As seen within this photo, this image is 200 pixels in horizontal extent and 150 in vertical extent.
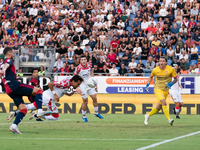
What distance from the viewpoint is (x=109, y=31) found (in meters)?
26.0

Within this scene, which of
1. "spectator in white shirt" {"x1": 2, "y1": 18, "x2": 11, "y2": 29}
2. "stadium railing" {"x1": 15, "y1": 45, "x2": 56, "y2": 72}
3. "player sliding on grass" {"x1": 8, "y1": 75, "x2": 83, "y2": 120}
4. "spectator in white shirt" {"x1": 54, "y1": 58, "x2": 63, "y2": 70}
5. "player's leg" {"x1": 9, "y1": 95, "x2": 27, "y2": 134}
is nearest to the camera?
"player's leg" {"x1": 9, "y1": 95, "x2": 27, "y2": 134}

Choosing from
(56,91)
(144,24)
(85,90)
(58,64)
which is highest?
(144,24)

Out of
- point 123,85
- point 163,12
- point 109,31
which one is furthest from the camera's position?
point 163,12

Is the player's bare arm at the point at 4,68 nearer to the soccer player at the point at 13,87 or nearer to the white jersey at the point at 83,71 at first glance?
the soccer player at the point at 13,87

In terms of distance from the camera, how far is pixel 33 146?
26.1 feet

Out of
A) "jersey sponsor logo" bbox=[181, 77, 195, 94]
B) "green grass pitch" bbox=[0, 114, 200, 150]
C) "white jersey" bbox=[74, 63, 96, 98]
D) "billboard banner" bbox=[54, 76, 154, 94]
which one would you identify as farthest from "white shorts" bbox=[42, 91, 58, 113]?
"jersey sponsor logo" bbox=[181, 77, 195, 94]

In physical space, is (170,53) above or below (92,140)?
above

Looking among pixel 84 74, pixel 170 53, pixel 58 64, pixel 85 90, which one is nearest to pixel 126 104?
pixel 85 90

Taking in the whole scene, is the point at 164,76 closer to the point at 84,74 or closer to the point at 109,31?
the point at 84,74

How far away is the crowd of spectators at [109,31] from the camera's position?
24.0 m

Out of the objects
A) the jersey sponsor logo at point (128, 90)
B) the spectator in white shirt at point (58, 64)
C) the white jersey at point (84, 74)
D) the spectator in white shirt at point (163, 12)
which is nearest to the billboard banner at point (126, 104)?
the jersey sponsor logo at point (128, 90)

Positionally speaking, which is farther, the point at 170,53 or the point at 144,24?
the point at 144,24

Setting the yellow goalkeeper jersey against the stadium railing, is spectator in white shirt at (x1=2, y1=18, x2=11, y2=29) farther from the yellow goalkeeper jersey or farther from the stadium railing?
the yellow goalkeeper jersey

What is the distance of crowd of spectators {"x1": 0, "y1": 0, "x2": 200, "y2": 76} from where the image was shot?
24.0 meters
